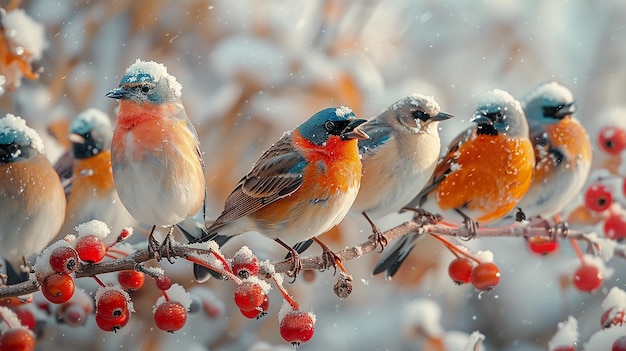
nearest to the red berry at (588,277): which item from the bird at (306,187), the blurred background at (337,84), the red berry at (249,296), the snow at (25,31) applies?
the blurred background at (337,84)

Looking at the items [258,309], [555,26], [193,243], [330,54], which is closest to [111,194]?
[193,243]

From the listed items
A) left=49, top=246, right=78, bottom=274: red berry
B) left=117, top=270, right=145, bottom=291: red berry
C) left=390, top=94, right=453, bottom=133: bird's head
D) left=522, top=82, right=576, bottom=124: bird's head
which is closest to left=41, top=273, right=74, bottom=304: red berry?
left=49, top=246, right=78, bottom=274: red berry

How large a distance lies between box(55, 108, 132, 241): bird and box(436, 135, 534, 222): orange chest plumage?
40 cm

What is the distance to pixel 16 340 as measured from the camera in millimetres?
851

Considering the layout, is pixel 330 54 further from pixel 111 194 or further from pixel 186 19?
pixel 111 194

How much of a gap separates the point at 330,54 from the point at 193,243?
367 millimetres

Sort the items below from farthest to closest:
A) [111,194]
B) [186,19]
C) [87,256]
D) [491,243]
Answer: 1. [491,243]
2. [186,19]
3. [111,194]
4. [87,256]

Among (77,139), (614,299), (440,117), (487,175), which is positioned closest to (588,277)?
(614,299)

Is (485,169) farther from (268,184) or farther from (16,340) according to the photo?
(16,340)

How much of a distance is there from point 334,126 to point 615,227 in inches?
22.0

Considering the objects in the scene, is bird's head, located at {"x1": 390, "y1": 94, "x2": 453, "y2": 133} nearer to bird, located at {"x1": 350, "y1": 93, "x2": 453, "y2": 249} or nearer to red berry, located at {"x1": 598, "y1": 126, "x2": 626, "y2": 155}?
bird, located at {"x1": 350, "y1": 93, "x2": 453, "y2": 249}

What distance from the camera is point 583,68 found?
1.16 m

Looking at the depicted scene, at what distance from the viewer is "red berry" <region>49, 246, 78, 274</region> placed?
71 cm

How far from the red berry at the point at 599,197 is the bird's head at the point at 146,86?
64 cm
